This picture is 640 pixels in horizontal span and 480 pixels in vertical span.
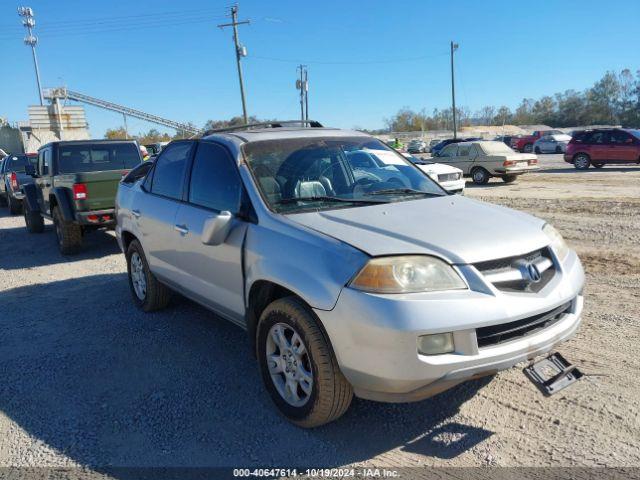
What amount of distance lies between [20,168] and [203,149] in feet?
48.1

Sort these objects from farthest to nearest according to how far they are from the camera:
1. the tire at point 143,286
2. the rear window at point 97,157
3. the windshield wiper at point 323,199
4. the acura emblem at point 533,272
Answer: the rear window at point 97,157
the tire at point 143,286
the windshield wiper at point 323,199
the acura emblem at point 533,272

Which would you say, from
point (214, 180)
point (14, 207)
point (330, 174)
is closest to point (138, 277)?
point (214, 180)

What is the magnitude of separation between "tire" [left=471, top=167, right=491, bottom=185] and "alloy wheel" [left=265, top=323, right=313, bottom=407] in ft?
52.6

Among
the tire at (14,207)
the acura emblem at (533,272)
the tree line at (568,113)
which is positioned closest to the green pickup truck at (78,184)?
the tire at (14,207)

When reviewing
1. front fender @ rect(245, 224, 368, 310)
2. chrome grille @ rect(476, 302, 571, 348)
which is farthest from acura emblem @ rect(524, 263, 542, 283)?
front fender @ rect(245, 224, 368, 310)

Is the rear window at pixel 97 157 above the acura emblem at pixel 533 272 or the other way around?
above

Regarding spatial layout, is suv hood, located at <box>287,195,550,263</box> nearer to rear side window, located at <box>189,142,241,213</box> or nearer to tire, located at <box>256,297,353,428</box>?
tire, located at <box>256,297,353,428</box>

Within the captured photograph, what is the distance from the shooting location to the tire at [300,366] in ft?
9.05

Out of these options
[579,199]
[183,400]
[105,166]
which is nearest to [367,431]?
[183,400]

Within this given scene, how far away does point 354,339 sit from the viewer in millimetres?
2559

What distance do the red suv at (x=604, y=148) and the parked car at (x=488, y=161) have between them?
4.89 metres

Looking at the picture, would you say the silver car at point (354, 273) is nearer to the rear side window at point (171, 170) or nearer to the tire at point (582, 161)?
the rear side window at point (171, 170)

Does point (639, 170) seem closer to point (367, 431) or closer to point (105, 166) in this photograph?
point (105, 166)

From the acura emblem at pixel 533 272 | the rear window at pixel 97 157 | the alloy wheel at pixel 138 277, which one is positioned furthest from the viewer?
the rear window at pixel 97 157
